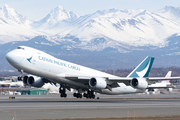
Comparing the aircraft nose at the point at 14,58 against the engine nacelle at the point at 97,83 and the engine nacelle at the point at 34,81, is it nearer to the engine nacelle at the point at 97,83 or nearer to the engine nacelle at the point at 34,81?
the engine nacelle at the point at 34,81

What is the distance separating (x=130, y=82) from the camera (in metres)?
61.0

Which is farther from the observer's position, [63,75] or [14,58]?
[63,75]

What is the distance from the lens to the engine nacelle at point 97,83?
59281mm

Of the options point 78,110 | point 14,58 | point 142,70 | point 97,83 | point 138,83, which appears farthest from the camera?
point 142,70

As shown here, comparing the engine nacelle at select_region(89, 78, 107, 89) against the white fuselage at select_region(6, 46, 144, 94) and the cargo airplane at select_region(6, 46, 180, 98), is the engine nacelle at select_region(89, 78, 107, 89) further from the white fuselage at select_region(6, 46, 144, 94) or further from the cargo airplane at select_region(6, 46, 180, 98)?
the white fuselage at select_region(6, 46, 144, 94)

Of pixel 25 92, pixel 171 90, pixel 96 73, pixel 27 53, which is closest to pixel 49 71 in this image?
pixel 27 53

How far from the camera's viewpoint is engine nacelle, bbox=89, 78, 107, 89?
194 feet

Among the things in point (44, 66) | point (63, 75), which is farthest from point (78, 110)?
point (63, 75)

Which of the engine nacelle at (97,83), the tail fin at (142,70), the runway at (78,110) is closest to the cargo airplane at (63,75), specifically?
the engine nacelle at (97,83)

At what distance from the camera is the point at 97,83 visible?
194 ft

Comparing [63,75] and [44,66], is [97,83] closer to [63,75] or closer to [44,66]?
[63,75]

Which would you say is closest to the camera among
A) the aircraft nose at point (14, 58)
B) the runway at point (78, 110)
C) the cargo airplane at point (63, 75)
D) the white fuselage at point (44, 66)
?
the runway at point (78, 110)

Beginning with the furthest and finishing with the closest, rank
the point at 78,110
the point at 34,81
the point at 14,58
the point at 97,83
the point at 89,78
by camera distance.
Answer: the point at 34,81
the point at 89,78
the point at 97,83
the point at 14,58
the point at 78,110

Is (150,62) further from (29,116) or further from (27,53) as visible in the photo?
(29,116)
